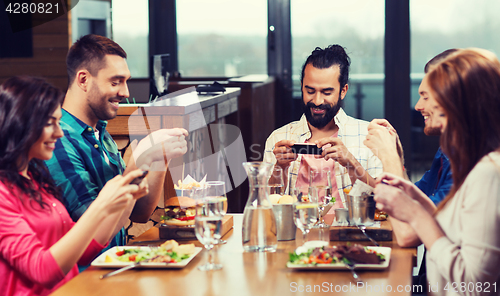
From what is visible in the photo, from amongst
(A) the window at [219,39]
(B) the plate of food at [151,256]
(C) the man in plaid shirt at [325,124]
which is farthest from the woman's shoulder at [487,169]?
(A) the window at [219,39]

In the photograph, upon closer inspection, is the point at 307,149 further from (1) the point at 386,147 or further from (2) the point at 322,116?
(2) the point at 322,116

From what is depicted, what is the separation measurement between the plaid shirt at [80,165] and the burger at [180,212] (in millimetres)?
301

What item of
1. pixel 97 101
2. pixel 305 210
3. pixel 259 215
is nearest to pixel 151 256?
pixel 259 215

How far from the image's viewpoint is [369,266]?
1444 millimetres

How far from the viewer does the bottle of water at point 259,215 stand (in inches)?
63.7

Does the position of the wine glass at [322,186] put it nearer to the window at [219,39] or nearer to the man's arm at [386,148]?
the man's arm at [386,148]

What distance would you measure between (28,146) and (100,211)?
28cm

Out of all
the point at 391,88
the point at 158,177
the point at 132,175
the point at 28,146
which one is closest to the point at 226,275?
the point at 132,175

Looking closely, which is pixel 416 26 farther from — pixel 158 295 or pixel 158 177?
pixel 158 295

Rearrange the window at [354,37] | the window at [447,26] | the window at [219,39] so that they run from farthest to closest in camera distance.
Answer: the window at [219,39], the window at [354,37], the window at [447,26]

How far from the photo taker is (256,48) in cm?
574

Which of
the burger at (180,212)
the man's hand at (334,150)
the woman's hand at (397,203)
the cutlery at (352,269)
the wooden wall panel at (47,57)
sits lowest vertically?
the cutlery at (352,269)

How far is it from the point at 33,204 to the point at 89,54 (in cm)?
85

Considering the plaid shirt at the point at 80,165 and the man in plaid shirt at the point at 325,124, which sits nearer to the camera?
the plaid shirt at the point at 80,165
